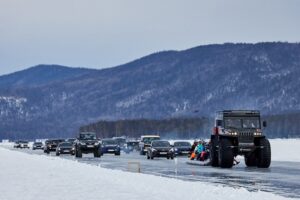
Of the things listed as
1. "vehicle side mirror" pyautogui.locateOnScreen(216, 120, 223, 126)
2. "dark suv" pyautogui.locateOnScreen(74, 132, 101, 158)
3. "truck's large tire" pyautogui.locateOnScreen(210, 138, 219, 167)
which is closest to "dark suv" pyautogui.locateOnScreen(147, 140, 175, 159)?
"dark suv" pyautogui.locateOnScreen(74, 132, 101, 158)

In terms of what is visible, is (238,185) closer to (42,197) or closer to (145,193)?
(145,193)

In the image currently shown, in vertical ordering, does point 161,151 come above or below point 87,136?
below

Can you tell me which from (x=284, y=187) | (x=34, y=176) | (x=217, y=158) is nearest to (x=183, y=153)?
(x=217, y=158)

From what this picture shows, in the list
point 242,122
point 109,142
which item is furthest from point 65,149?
point 242,122

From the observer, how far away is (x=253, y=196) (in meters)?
17.9

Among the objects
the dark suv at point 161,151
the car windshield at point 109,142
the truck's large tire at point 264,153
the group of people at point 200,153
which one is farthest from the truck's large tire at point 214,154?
the car windshield at point 109,142

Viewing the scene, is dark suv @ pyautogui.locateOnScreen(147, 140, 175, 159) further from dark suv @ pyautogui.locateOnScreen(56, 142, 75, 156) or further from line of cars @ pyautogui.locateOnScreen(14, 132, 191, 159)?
dark suv @ pyautogui.locateOnScreen(56, 142, 75, 156)

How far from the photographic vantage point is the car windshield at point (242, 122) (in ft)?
119

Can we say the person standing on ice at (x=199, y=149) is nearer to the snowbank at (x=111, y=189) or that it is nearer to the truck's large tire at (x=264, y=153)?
the truck's large tire at (x=264, y=153)

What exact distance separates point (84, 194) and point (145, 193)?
1672mm

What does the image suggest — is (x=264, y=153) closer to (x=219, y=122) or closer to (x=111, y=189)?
(x=219, y=122)

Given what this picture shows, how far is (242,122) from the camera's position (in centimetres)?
3641

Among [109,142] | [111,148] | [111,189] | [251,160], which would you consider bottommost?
[111,189]

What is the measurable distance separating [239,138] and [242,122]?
972 millimetres
